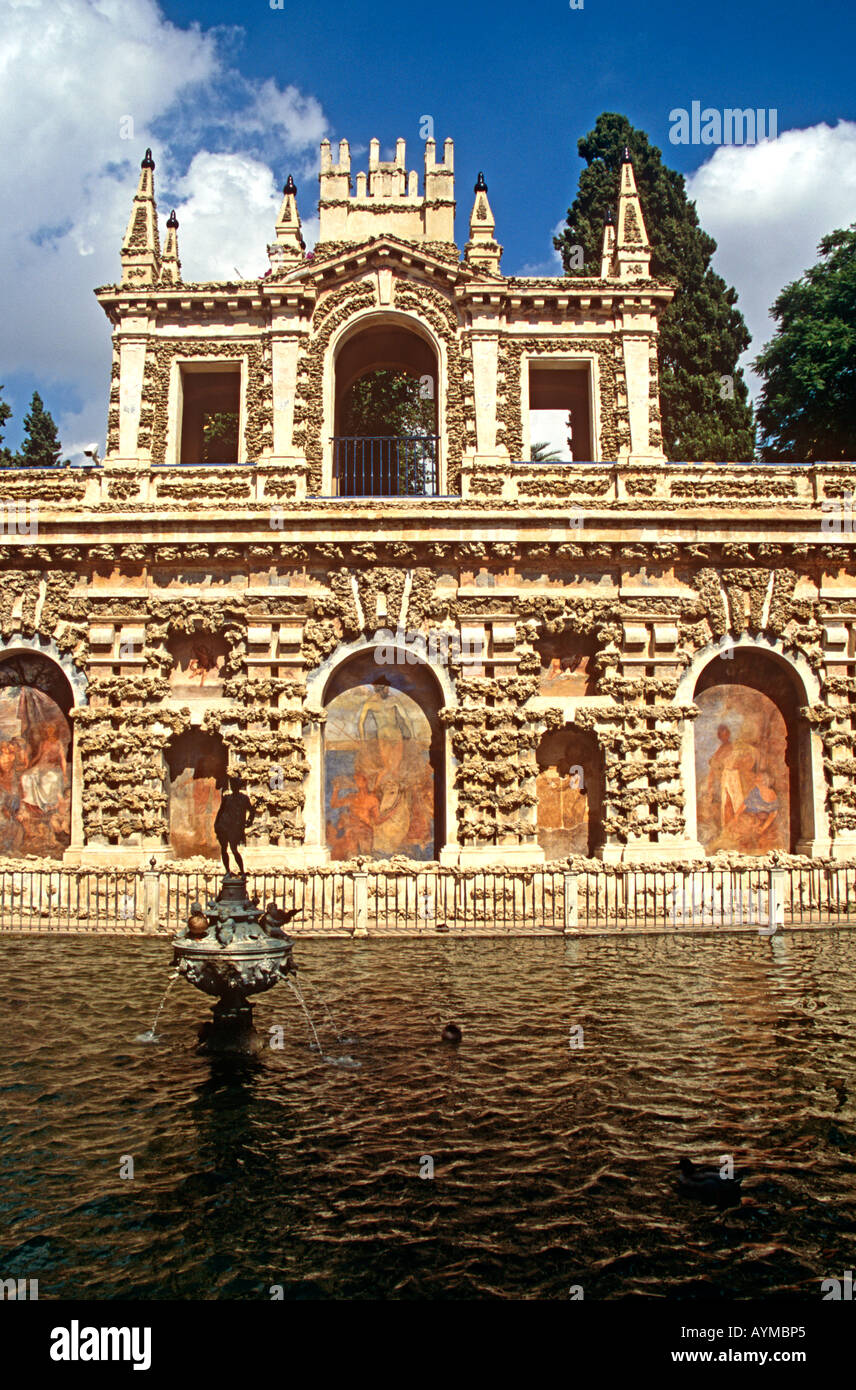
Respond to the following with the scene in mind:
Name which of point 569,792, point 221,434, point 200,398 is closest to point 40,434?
point 221,434

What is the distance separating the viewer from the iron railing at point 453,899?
17.5m

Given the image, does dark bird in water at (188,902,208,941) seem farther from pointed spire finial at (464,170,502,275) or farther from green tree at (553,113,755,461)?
green tree at (553,113,755,461)

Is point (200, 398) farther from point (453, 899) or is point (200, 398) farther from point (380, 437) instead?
point (453, 899)

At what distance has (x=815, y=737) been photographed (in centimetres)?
2158

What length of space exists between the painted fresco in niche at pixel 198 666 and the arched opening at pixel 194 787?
3.14ft

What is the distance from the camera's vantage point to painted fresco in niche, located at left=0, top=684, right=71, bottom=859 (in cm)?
2184

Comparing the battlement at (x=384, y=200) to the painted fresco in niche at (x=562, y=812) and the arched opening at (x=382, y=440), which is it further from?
the painted fresco in niche at (x=562, y=812)

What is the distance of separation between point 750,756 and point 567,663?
4682 millimetres

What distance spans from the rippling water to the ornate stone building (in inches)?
330

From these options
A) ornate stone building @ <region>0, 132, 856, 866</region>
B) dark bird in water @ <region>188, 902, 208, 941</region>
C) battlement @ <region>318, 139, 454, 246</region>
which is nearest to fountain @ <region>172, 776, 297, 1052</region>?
dark bird in water @ <region>188, 902, 208, 941</region>

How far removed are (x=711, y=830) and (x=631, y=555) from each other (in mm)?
6429

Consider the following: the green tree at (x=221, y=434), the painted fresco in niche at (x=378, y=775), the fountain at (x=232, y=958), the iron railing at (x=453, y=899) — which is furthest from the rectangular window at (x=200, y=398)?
the fountain at (x=232, y=958)

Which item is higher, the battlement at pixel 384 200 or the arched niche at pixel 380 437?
the battlement at pixel 384 200

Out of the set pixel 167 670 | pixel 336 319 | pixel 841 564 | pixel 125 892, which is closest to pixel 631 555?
pixel 841 564
